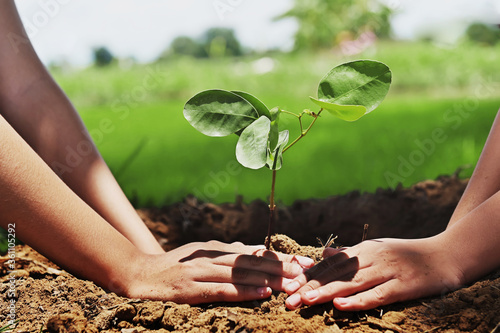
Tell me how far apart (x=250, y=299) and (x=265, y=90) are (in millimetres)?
6279

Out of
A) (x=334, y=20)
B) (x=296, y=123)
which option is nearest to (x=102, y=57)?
(x=334, y=20)

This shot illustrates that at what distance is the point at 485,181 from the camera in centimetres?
150

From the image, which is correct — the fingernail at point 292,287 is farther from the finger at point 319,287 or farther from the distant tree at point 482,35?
the distant tree at point 482,35

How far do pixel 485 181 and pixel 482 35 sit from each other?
10.6 metres

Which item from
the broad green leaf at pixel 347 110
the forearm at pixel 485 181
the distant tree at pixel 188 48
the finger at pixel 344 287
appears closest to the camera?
the broad green leaf at pixel 347 110

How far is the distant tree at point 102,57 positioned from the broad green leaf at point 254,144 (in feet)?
33.0

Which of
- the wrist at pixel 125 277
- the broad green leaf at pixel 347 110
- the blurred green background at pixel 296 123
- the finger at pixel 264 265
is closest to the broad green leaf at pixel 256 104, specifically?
the broad green leaf at pixel 347 110

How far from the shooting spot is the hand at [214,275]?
1195 millimetres

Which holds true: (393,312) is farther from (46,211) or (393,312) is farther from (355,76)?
(46,211)

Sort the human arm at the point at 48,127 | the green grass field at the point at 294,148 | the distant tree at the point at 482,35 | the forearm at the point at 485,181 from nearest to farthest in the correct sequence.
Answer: the forearm at the point at 485,181 → the human arm at the point at 48,127 → the green grass field at the point at 294,148 → the distant tree at the point at 482,35

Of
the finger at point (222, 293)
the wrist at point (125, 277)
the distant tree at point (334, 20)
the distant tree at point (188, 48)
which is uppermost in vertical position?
the wrist at point (125, 277)

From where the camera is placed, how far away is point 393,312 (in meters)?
1.13

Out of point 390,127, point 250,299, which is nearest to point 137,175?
point 250,299

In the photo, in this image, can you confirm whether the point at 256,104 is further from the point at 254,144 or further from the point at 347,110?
the point at 347,110
